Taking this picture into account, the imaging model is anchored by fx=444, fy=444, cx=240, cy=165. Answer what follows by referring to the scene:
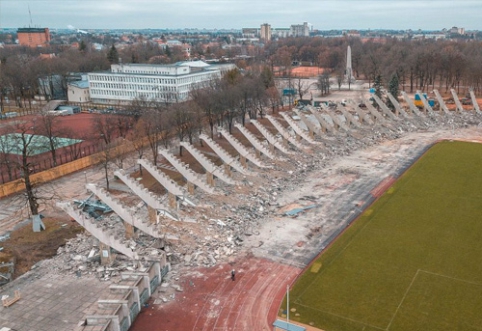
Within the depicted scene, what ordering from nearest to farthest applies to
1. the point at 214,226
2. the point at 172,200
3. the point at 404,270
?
the point at 404,270 → the point at 214,226 → the point at 172,200

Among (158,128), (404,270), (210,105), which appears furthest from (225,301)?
(210,105)

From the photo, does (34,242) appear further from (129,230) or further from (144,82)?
(144,82)

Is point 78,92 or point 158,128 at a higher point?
point 158,128

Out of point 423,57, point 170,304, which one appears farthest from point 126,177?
point 423,57

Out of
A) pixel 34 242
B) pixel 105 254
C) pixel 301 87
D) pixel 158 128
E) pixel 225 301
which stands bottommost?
pixel 225 301

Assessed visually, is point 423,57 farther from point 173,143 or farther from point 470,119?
point 173,143

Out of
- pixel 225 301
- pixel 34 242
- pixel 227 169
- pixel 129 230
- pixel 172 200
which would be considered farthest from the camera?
pixel 227 169
